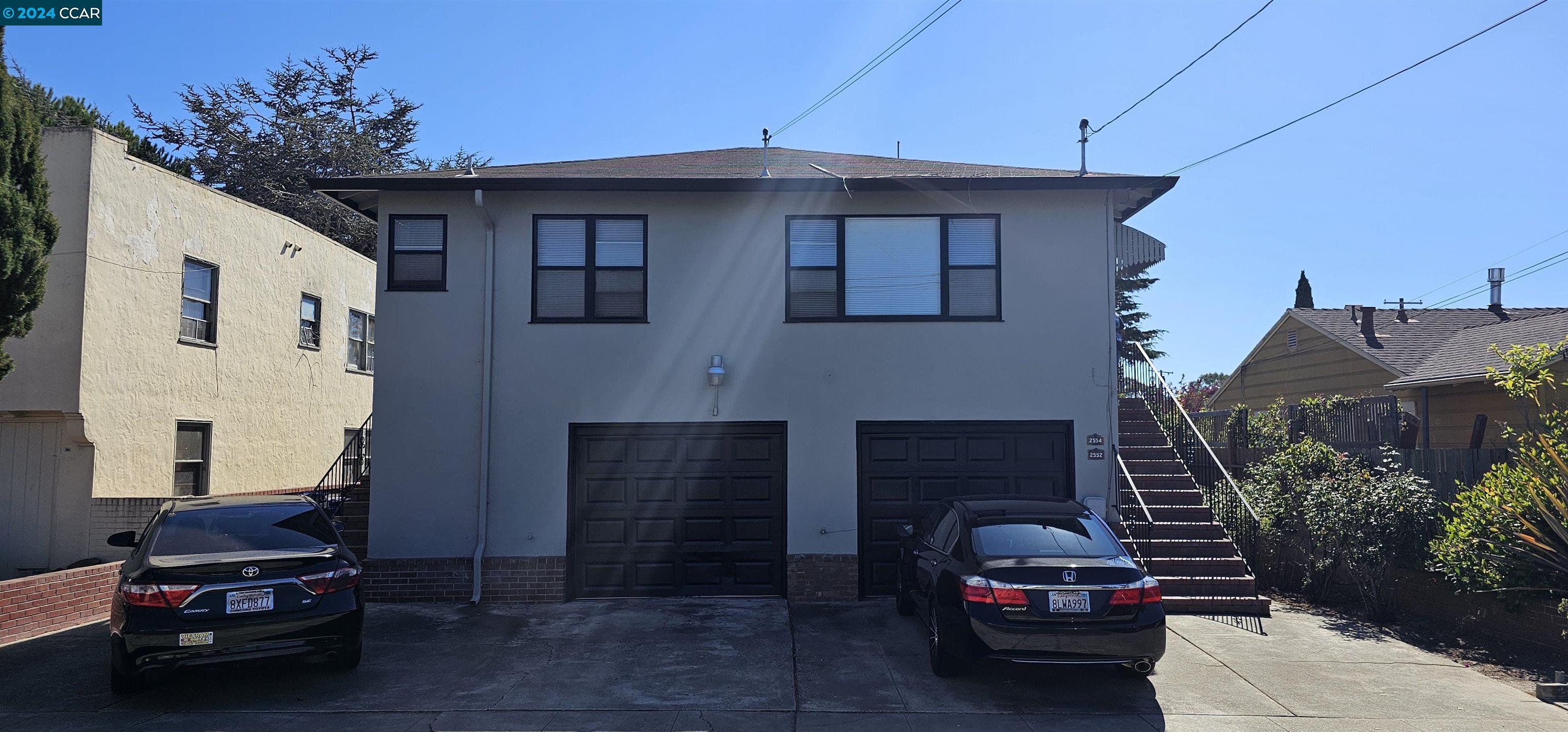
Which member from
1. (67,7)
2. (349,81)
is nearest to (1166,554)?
(67,7)

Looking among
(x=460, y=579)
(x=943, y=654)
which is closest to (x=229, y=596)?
(x=460, y=579)

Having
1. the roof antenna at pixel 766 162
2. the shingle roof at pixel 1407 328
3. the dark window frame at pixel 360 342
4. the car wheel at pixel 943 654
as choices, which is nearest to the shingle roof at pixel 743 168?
the roof antenna at pixel 766 162

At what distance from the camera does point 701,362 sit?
36.9 feet

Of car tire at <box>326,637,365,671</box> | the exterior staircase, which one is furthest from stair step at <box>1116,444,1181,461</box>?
car tire at <box>326,637,365,671</box>

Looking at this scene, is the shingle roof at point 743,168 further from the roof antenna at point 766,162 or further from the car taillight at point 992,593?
the car taillight at point 992,593

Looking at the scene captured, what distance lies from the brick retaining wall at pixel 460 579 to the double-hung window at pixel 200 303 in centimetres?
626

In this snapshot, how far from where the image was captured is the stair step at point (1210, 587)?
10.1 m

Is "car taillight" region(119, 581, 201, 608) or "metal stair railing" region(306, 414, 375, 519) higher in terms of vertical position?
"metal stair railing" region(306, 414, 375, 519)

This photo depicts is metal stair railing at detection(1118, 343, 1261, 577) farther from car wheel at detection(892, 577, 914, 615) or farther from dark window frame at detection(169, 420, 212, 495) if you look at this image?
dark window frame at detection(169, 420, 212, 495)

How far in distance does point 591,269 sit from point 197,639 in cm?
601

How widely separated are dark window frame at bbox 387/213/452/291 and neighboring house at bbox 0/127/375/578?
4.79m

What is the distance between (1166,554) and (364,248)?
2447 cm

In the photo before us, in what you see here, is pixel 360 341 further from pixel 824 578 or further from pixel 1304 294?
pixel 1304 294

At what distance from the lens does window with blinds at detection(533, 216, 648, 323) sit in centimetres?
1134
